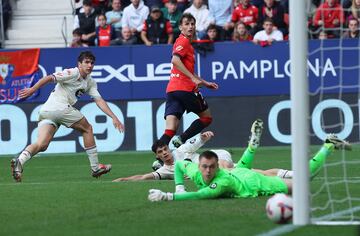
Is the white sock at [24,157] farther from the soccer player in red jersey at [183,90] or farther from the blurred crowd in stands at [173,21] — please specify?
the blurred crowd in stands at [173,21]

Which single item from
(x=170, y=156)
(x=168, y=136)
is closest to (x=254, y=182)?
(x=170, y=156)

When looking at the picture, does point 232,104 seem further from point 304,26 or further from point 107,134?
point 304,26

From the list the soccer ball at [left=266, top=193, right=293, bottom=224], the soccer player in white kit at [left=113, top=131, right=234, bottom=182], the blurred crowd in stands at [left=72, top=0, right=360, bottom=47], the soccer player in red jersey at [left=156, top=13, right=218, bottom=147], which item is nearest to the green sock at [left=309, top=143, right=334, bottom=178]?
the soccer player in white kit at [left=113, top=131, right=234, bottom=182]

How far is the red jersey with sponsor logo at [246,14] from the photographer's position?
21.7 meters

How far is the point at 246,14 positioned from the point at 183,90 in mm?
6972

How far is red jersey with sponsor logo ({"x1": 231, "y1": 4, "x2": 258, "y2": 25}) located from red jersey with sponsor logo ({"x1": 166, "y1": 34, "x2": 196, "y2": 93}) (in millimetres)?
6636

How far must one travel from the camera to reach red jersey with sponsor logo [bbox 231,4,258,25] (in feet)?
71.3

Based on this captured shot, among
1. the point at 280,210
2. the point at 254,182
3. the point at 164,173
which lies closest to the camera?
the point at 280,210

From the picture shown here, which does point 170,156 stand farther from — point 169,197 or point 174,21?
point 174,21

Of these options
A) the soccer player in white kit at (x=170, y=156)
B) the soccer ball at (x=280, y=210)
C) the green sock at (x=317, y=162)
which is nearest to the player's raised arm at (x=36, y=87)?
the soccer player in white kit at (x=170, y=156)

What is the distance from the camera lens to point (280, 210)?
8.86m

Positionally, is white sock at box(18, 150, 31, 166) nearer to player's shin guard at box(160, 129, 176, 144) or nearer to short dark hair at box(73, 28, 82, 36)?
player's shin guard at box(160, 129, 176, 144)

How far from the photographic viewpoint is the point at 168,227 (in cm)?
884

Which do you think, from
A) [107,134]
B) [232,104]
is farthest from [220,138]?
[107,134]
